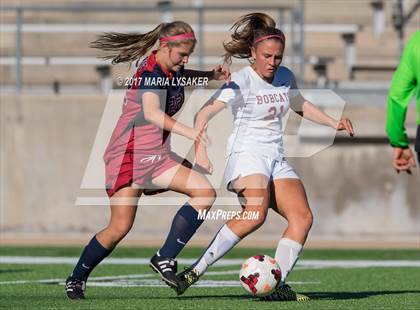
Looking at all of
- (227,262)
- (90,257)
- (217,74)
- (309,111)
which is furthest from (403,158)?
(227,262)

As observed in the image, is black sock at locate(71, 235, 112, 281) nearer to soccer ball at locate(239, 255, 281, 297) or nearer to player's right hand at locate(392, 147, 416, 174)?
soccer ball at locate(239, 255, 281, 297)

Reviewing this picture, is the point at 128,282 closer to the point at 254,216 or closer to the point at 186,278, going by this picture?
the point at 186,278

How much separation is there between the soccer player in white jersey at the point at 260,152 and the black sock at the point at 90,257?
62cm

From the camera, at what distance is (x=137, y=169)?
873 centimetres

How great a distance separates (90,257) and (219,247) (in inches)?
35.8

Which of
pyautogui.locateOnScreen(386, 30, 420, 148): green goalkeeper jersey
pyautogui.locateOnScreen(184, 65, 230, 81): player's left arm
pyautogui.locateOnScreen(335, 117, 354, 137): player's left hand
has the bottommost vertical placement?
pyautogui.locateOnScreen(335, 117, 354, 137): player's left hand

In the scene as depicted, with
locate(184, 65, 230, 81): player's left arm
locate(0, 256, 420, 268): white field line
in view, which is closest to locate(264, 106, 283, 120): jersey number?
locate(184, 65, 230, 81): player's left arm

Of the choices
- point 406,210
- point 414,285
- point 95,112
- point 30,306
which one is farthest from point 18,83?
point 30,306

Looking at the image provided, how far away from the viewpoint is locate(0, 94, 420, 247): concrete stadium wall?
17250 mm

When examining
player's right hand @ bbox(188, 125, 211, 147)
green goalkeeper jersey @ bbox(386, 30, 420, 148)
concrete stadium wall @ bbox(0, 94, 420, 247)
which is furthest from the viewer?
concrete stadium wall @ bbox(0, 94, 420, 247)

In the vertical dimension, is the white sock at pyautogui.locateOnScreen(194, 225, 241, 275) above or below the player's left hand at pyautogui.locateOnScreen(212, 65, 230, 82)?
below

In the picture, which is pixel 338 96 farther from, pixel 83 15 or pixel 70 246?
pixel 83 15

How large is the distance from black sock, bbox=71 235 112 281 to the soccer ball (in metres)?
0.98

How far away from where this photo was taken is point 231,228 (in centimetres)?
860
